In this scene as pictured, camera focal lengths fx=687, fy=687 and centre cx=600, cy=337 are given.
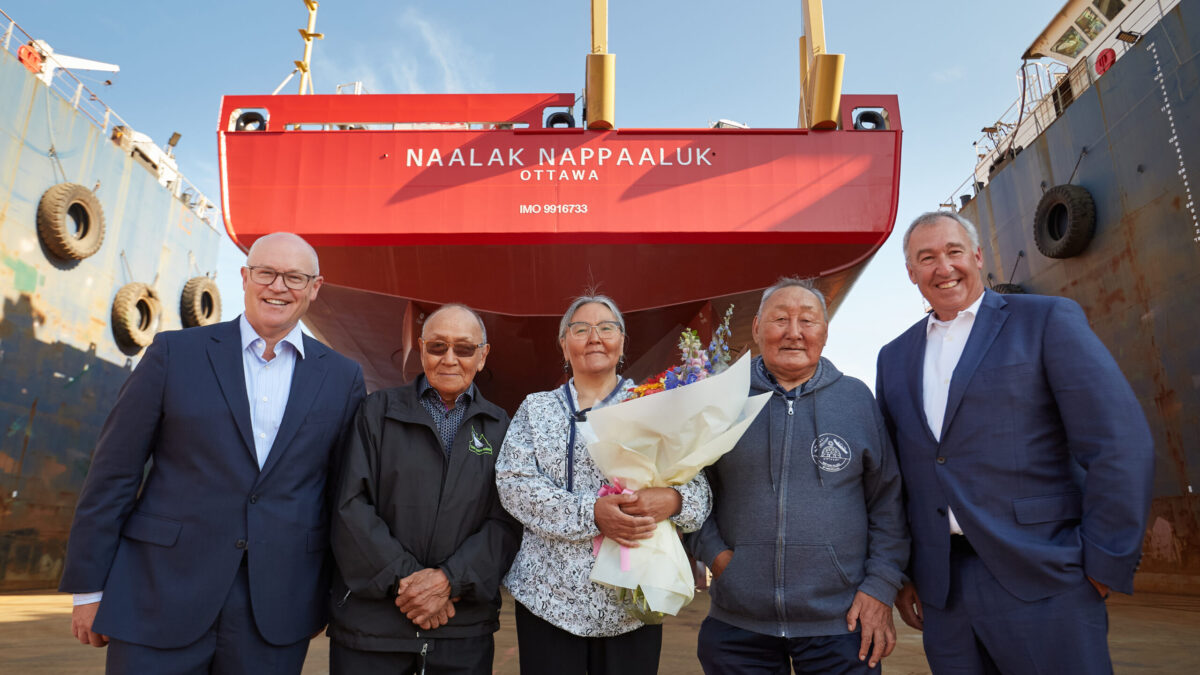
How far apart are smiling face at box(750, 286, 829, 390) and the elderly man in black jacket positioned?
93cm

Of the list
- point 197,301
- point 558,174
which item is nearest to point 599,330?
point 558,174

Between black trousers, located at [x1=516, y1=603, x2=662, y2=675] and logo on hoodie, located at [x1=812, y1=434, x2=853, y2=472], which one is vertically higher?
logo on hoodie, located at [x1=812, y1=434, x2=853, y2=472]

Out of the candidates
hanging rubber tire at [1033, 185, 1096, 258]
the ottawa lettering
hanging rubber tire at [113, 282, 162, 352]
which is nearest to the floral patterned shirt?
the ottawa lettering

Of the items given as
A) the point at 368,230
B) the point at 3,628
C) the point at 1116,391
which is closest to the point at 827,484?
the point at 1116,391

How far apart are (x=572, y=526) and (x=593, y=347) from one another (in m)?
0.56

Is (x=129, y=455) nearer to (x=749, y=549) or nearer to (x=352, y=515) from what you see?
(x=352, y=515)

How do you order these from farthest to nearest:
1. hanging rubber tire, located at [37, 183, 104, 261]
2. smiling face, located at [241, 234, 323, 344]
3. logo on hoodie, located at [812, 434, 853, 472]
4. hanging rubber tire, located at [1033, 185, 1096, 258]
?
hanging rubber tire, located at [37, 183, 104, 261]
hanging rubber tire, located at [1033, 185, 1096, 258]
smiling face, located at [241, 234, 323, 344]
logo on hoodie, located at [812, 434, 853, 472]

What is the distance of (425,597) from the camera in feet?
6.37

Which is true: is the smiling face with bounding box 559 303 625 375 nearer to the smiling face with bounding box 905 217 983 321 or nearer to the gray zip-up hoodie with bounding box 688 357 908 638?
the gray zip-up hoodie with bounding box 688 357 908 638

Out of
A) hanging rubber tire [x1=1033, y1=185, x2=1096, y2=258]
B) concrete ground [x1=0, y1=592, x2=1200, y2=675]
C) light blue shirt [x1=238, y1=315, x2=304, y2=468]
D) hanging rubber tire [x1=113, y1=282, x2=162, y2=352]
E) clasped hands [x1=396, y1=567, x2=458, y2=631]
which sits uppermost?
hanging rubber tire [x1=1033, y1=185, x2=1096, y2=258]

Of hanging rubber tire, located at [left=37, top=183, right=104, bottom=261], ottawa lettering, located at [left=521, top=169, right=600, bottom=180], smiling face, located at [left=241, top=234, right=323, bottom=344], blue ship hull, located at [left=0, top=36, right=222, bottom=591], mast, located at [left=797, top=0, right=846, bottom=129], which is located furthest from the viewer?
hanging rubber tire, located at [left=37, top=183, right=104, bottom=261]

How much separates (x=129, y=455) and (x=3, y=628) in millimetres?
4738

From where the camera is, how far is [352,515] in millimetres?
1982

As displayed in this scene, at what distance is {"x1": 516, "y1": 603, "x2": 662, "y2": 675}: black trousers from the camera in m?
1.97
